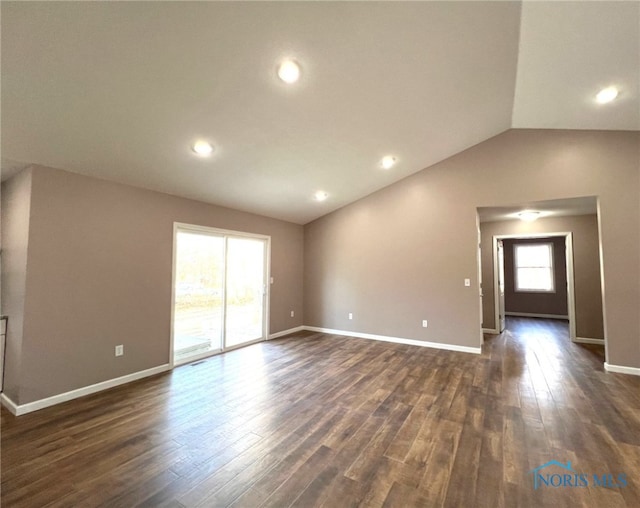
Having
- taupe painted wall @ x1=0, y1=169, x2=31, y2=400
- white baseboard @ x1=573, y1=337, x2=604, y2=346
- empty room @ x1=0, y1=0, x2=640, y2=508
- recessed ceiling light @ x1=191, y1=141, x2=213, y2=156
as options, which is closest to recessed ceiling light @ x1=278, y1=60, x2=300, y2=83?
empty room @ x1=0, y1=0, x2=640, y2=508

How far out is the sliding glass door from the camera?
403 cm

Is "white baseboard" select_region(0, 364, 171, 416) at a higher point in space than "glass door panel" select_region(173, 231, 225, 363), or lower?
lower

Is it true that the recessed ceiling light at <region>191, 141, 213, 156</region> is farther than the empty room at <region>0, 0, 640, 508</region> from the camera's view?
Yes

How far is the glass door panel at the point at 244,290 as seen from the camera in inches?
188

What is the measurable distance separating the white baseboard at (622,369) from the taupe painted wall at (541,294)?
476 cm

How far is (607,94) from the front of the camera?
10.0ft

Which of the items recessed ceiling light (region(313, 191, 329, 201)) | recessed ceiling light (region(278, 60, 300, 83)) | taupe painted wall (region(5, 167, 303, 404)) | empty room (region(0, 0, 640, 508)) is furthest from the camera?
recessed ceiling light (region(313, 191, 329, 201))

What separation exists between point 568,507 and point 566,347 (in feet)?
14.5

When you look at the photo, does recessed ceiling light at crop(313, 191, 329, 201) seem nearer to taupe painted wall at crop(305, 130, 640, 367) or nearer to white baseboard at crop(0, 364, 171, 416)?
taupe painted wall at crop(305, 130, 640, 367)

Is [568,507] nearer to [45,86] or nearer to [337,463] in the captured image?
[337,463]

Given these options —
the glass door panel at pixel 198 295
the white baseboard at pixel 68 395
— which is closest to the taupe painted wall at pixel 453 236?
the glass door panel at pixel 198 295

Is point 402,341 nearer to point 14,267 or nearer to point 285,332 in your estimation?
point 285,332

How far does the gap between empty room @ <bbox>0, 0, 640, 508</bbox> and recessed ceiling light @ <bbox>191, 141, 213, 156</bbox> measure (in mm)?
47

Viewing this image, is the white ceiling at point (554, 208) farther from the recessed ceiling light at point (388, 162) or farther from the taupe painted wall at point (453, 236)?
the recessed ceiling light at point (388, 162)
